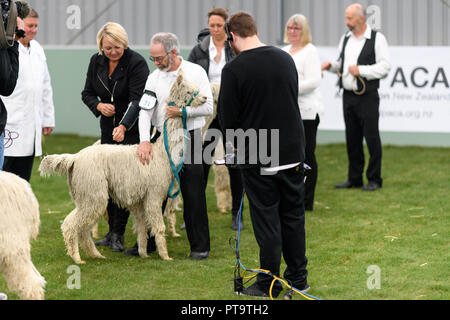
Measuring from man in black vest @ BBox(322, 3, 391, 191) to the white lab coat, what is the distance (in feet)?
13.2

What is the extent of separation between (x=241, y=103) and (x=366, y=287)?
5.51ft

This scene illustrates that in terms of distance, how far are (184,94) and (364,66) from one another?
4.00 meters

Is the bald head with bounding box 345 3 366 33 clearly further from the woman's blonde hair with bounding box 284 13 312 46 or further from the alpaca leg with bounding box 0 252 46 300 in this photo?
the alpaca leg with bounding box 0 252 46 300

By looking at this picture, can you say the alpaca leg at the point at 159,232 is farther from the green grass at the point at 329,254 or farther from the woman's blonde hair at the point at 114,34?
the woman's blonde hair at the point at 114,34

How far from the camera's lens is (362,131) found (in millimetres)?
9922

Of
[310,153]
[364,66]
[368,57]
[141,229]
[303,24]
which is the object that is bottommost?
[141,229]

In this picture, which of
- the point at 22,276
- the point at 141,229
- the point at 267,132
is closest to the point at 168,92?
the point at 141,229

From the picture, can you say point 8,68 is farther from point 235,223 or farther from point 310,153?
point 310,153

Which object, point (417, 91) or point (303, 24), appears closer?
point (303, 24)

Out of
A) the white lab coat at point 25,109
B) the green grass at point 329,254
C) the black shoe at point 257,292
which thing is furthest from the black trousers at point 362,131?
the black shoe at point 257,292

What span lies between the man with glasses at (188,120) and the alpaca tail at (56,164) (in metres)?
0.60

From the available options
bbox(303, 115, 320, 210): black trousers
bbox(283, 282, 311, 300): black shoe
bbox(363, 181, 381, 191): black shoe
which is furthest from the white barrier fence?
bbox(283, 282, 311, 300): black shoe

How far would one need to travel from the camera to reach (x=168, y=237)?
24.5 feet
